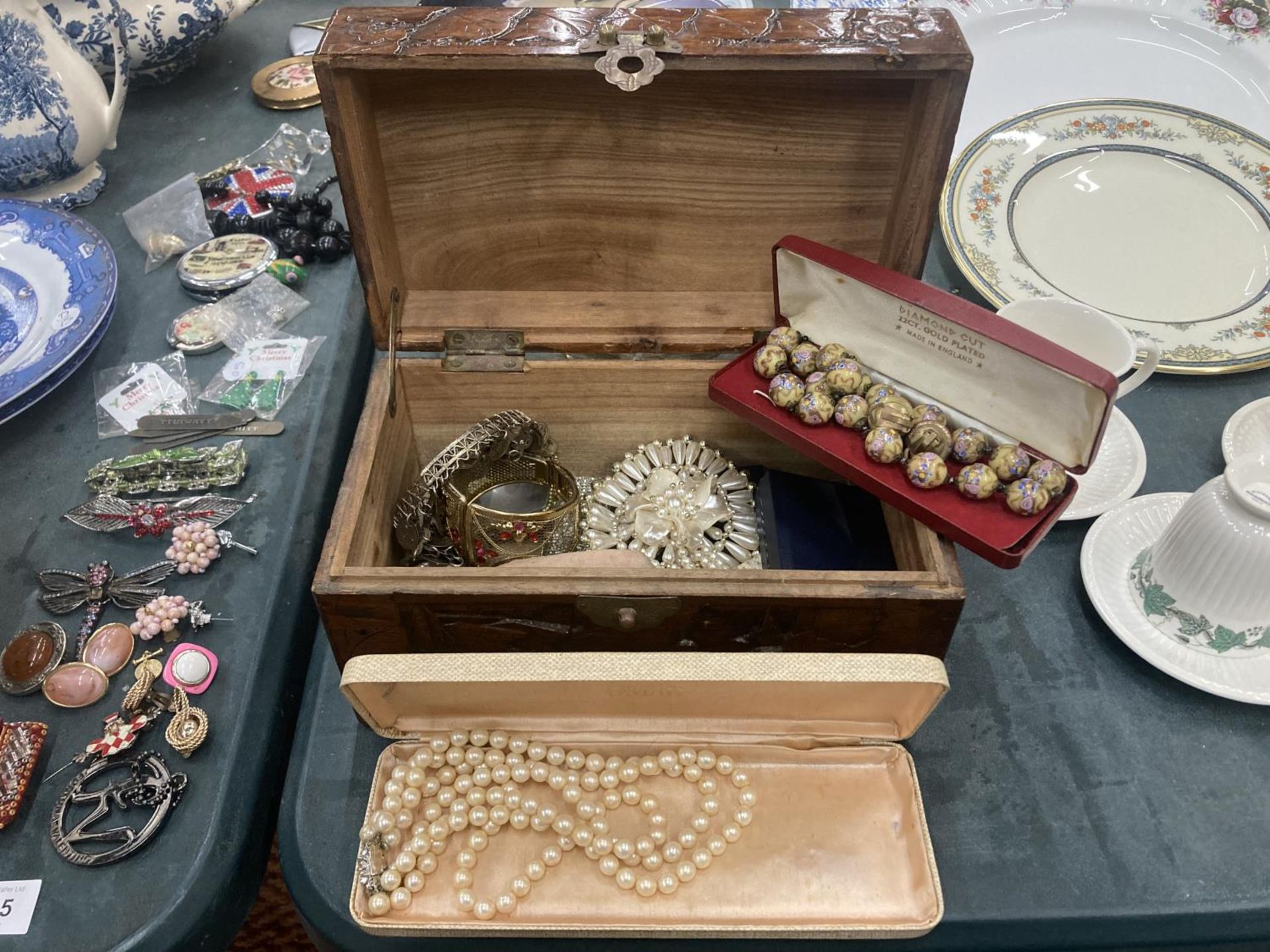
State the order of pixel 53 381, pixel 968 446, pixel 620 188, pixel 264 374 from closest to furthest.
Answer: pixel 968 446
pixel 620 188
pixel 53 381
pixel 264 374

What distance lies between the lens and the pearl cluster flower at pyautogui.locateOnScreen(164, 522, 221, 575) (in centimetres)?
101

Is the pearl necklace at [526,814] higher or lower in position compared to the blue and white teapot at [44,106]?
lower

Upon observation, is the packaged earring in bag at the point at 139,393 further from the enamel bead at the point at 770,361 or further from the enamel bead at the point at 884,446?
the enamel bead at the point at 884,446

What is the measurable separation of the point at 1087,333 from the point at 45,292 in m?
1.32

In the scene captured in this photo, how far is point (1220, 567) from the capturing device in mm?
831

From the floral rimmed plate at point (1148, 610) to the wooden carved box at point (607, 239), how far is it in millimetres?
241

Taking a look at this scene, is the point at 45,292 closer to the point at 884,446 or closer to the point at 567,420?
the point at 567,420

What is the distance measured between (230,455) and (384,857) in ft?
1.92

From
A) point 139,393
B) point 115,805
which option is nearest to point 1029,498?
point 115,805

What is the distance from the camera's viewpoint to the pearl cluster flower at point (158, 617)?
3.12 feet

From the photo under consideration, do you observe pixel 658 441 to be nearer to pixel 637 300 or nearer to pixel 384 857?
pixel 637 300

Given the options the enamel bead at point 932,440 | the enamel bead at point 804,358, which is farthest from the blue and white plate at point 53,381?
the enamel bead at point 932,440

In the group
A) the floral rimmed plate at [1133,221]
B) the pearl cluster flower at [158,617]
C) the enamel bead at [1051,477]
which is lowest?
the pearl cluster flower at [158,617]

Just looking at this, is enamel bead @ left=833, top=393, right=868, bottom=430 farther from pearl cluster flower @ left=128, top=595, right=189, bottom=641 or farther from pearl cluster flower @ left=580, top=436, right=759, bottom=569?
pearl cluster flower @ left=128, top=595, right=189, bottom=641
